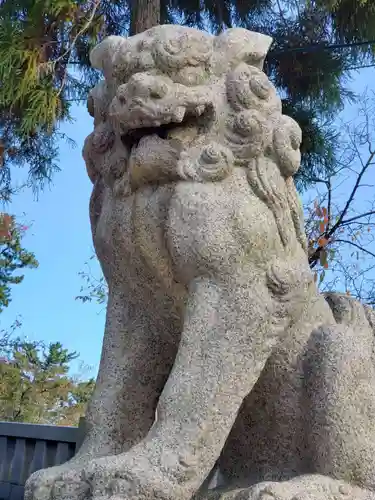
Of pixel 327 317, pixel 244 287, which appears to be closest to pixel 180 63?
pixel 244 287

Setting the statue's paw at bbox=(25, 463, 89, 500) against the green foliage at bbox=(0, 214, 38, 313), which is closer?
the statue's paw at bbox=(25, 463, 89, 500)

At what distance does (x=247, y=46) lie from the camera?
154 cm

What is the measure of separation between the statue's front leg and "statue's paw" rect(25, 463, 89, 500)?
0.14 feet

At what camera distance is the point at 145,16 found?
3.70 m

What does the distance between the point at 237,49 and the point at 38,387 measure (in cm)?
523

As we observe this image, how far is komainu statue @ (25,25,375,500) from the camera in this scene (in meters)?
1.32

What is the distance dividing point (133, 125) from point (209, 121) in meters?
0.17

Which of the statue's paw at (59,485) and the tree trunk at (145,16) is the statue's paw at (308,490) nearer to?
the statue's paw at (59,485)

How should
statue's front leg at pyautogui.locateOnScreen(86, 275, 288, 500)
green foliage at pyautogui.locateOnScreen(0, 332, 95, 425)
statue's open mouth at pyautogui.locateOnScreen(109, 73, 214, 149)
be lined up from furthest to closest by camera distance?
green foliage at pyautogui.locateOnScreen(0, 332, 95, 425), statue's open mouth at pyautogui.locateOnScreen(109, 73, 214, 149), statue's front leg at pyautogui.locateOnScreen(86, 275, 288, 500)

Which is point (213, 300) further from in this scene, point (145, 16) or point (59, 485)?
point (145, 16)

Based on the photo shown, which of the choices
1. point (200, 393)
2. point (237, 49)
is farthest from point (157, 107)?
point (200, 393)

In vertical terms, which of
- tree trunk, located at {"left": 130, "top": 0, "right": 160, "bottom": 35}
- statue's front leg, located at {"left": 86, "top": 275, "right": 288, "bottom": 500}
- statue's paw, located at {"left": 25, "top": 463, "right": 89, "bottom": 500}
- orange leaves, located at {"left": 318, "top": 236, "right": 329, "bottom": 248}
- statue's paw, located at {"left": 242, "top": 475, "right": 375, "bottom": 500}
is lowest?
statue's paw, located at {"left": 25, "top": 463, "right": 89, "bottom": 500}

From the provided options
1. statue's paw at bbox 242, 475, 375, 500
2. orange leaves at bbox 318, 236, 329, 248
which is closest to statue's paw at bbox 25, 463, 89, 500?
statue's paw at bbox 242, 475, 375, 500

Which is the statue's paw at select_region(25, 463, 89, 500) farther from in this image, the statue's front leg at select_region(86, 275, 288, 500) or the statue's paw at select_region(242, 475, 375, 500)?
the statue's paw at select_region(242, 475, 375, 500)
